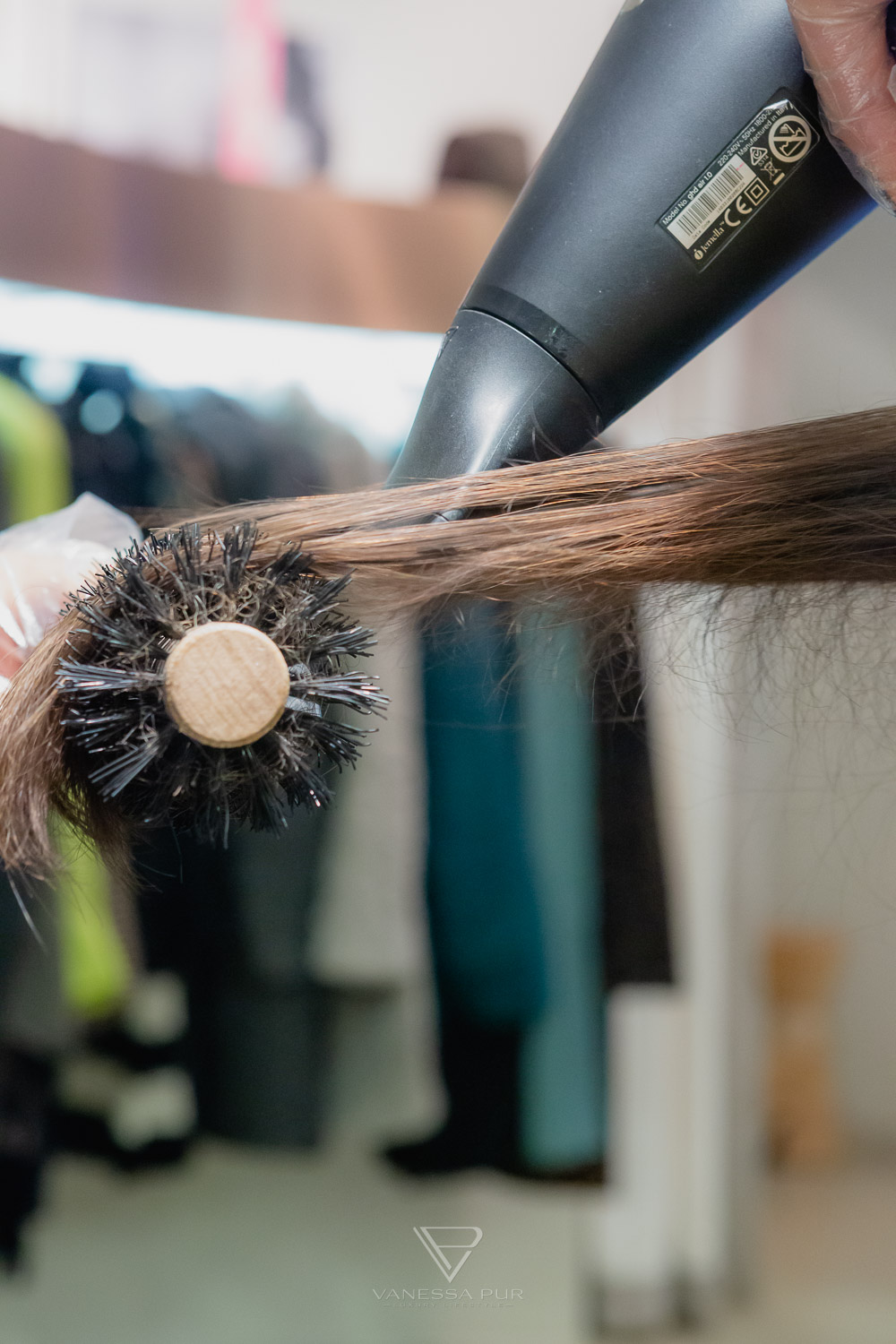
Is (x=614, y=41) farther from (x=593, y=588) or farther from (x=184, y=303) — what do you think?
(x=184, y=303)

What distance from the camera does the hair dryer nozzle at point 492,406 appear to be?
0.29 metres

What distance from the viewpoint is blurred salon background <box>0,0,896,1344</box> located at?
587 millimetres

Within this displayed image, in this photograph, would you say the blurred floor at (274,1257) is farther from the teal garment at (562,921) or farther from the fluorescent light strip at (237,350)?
the fluorescent light strip at (237,350)

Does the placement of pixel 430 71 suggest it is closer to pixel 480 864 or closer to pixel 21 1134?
pixel 480 864

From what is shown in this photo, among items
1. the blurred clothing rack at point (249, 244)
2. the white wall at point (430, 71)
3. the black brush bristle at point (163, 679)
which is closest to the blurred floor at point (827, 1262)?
the black brush bristle at point (163, 679)

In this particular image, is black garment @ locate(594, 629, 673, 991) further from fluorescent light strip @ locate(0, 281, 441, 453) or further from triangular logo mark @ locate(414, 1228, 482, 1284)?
fluorescent light strip @ locate(0, 281, 441, 453)

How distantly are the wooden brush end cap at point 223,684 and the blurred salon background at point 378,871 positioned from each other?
26cm

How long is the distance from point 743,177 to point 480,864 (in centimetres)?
45

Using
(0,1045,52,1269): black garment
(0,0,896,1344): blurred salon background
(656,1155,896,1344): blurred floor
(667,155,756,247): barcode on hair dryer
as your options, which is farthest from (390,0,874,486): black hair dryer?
(656,1155,896,1344): blurred floor

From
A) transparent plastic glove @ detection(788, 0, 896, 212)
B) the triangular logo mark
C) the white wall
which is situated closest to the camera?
transparent plastic glove @ detection(788, 0, 896, 212)

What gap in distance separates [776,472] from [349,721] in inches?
14.8

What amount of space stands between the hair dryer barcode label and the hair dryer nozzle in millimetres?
64

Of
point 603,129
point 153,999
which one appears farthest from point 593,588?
point 153,999

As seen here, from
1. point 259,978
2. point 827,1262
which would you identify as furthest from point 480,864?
point 827,1262
